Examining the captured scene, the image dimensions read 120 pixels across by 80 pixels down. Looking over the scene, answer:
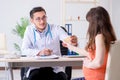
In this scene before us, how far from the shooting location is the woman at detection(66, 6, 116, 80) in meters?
2.34

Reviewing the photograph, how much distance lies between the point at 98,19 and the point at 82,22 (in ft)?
14.0

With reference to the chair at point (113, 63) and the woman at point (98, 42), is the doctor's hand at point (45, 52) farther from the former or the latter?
the chair at point (113, 63)

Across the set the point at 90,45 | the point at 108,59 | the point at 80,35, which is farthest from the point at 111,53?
the point at 80,35

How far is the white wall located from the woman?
4198 millimetres

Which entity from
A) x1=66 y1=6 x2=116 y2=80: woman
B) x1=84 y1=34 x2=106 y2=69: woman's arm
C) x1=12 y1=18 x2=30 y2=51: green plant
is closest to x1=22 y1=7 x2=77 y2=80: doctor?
x1=66 y1=6 x2=116 y2=80: woman

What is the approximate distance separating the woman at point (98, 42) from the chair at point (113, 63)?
48 millimetres

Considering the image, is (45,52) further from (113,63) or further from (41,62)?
(113,63)

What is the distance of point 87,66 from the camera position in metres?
2.49

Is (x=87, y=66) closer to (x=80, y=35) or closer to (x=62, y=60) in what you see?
(x=62, y=60)

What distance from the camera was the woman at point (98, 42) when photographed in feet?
7.67

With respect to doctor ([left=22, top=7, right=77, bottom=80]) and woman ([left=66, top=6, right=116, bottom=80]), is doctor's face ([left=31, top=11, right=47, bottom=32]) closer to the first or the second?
doctor ([left=22, top=7, right=77, bottom=80])

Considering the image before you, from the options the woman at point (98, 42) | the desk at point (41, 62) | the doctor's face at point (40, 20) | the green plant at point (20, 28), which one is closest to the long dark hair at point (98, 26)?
the woman at point (98, 42)

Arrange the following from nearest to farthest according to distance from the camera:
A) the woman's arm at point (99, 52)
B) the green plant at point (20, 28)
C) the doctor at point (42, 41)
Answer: the woman's arm at point (99, 52)
the doctor at point (42, 41)
the green plant at point (20, 28)

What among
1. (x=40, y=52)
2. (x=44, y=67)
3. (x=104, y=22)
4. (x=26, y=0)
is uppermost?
(x=26, y=0)
